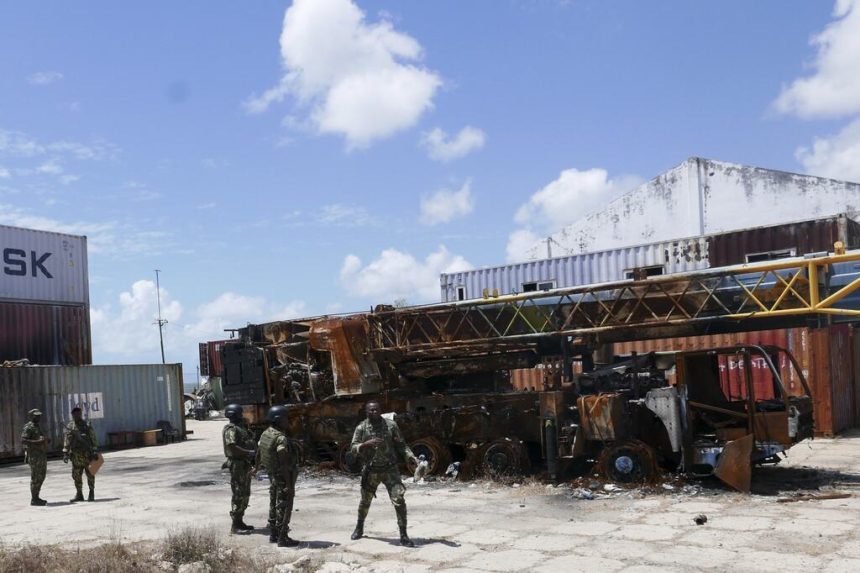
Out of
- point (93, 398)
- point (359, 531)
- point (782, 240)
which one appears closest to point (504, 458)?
point (359, 531)

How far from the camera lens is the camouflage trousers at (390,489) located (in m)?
9.04

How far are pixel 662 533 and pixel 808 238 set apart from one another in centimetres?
1627

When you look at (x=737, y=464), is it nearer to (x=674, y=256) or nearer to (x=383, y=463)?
(x=383, y=463)

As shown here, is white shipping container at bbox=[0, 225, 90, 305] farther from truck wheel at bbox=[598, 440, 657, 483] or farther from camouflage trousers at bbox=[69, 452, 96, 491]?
truck wheel at bbox=[598, 440, 657, 483]

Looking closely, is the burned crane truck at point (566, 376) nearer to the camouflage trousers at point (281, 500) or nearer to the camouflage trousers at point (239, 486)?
the camouflage trousers at point (239, 486)

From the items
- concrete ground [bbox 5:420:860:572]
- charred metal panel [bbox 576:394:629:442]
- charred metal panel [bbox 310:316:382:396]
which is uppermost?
charred metal panel [bbox 310:316:382:396]

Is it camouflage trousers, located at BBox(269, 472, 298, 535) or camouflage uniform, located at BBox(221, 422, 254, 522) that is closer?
camouflage trousers, located at BBox(269, 472, 298, 535)

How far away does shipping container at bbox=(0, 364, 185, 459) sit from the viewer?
74.8ft

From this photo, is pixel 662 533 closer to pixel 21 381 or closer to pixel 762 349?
pixel 762 349

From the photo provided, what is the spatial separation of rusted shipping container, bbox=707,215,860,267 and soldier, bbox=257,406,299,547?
18039mm

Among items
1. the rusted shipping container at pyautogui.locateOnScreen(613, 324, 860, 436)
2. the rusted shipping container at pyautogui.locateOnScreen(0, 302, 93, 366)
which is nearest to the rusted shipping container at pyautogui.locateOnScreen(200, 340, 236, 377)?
the rusted shipping container at pyautogui.locateOnScreen(0, 302, 93, 366)

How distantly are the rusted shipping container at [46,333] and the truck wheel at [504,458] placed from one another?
18903 mm

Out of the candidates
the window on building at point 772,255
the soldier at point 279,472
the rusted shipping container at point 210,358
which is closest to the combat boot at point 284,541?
the soldier at point 279,472

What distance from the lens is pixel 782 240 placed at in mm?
23375
